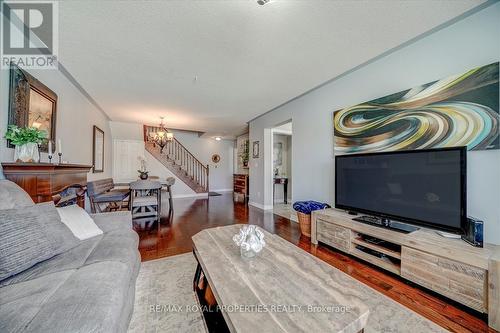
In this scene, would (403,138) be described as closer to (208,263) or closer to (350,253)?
(350,253)

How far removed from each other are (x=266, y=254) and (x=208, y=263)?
0.43m

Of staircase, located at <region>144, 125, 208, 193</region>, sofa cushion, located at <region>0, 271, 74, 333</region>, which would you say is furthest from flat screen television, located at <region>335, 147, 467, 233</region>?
staircase, located at <region>144, 125, 208, 193</region>

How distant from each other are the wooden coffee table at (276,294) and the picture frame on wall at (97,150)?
13.7ft

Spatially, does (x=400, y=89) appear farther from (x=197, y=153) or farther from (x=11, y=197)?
(x=197, y=153)

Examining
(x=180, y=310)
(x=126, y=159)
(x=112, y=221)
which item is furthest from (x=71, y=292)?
(x=126, y=159)

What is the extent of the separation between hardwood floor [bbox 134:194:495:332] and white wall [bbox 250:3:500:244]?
71 centimetres

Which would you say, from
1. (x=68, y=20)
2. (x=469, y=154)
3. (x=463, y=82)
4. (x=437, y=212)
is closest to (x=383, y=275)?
(x=437, y=212)

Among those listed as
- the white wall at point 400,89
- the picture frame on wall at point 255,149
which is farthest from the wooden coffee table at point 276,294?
the picture frame on wall at point 255,149

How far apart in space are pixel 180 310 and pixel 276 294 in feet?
3.15

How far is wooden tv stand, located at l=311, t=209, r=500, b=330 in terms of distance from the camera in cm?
136

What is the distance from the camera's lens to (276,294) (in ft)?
3.24

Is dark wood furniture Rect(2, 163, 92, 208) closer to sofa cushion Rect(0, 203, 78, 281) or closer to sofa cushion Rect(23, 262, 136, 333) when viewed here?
sofa cushion Rect(0, 203, 78, 281)

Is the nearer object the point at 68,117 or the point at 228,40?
the point at 228,40

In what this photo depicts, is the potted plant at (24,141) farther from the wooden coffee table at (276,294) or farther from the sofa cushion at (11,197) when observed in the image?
the wooden coffee table at (276,294)
